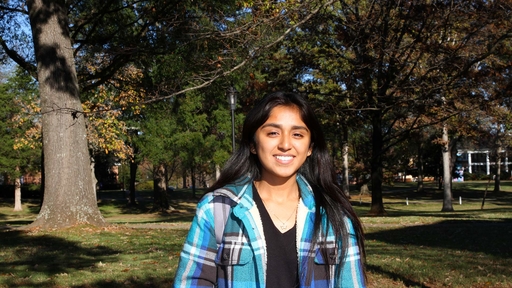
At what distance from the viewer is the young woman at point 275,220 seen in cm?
230

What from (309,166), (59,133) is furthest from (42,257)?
(309,166)

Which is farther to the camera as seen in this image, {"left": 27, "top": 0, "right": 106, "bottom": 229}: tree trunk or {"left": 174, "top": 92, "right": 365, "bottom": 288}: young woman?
{"left": 27, "top": 0, "right": 106, "bottom": 229}: tree trunk

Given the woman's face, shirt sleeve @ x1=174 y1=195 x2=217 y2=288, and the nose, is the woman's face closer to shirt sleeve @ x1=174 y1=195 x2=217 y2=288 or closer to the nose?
the nose

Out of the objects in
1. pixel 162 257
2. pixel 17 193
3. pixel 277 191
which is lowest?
pixel 17 193

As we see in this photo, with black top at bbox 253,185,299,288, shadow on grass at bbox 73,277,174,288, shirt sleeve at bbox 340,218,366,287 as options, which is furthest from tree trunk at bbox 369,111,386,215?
black top at bbox 253,185,299,288

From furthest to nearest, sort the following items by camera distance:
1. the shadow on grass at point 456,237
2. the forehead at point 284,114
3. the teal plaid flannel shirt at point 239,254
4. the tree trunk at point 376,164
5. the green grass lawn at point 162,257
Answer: the tree trunk at point 376,164
the shadow on grass at point 456,237
the green grass lawn at point 162,257
the forehead at point 284,114
the teal plaid flannel shirt at point 239,254

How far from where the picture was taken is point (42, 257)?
877cm

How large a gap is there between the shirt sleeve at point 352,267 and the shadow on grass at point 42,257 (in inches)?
204

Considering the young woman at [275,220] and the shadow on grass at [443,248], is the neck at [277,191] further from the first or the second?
the shadow on grass at [443,248]

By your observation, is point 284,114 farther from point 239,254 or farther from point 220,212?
point 239,254

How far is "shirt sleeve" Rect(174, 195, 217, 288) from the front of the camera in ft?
7.57

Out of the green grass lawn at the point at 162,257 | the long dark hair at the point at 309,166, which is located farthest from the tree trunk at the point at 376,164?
the long dark hair at the point at 309,166

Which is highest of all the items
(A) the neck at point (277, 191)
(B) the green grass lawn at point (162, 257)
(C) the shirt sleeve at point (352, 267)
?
(A) the neck at point (277, 191)

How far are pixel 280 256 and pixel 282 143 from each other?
0.51 m
